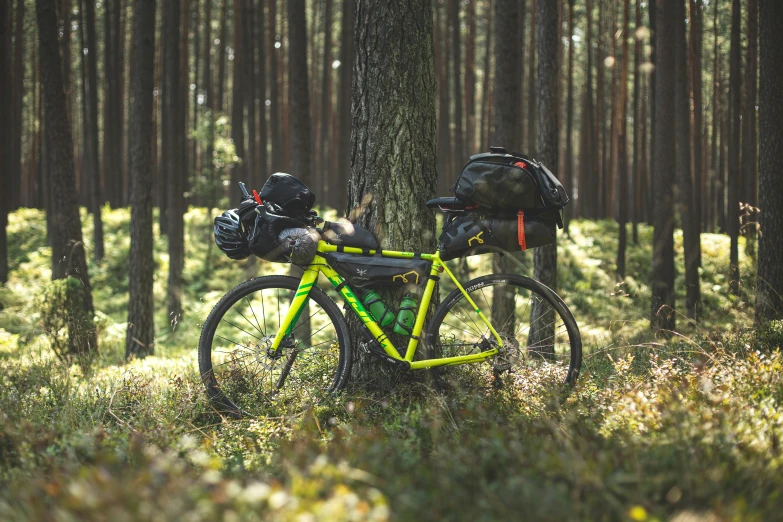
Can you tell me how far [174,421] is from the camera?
409 cm

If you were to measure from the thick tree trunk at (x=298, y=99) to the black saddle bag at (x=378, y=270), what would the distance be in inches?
234

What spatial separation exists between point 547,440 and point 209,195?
1791 centimetres

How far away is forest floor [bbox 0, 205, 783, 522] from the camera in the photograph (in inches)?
86.8

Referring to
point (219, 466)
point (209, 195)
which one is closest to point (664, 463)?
point (219, 466)

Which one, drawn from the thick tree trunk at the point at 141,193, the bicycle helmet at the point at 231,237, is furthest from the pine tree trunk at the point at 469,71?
the bicycle helmet at the point at 231,237

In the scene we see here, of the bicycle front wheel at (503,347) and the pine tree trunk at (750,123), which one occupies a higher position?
the pine tree trunk at (750,123)

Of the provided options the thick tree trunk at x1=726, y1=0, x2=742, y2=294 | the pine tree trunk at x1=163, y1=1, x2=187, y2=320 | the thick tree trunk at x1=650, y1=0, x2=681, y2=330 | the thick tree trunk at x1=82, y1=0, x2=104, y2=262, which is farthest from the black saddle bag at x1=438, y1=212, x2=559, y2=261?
the thick tree trunk at x1=82, y1=0, x2=104, y2=262

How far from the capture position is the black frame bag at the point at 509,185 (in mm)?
4215

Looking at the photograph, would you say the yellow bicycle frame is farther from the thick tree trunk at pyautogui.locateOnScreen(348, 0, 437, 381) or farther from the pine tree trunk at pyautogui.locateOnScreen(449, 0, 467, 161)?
the pine tree trunk at pyautogui.locateOnScreen(449, 0, 467, 161)

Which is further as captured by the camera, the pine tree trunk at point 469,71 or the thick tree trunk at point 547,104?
the pine tree trunk at point 469,71

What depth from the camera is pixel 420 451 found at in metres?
3.25

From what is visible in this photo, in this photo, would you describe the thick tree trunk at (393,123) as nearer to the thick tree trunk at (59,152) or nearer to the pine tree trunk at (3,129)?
the thick tree trunk at (59,152)

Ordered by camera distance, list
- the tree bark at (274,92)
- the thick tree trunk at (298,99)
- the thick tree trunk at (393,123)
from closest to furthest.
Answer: the thick tree trunk at (393,123)
the thick tree trunk at (298,99)
the tree bark at (274,92)

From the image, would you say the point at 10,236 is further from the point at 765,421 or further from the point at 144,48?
the point at 765,421
